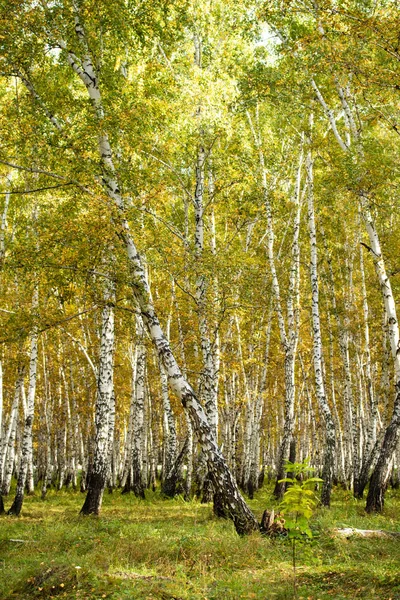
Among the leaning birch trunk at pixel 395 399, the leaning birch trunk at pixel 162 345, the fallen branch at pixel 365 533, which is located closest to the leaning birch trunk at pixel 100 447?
the leaning birch trunk at pixel 162 345

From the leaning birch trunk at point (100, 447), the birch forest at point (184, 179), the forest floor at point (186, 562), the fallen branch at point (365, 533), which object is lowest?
the forest floor at point (186, 562)

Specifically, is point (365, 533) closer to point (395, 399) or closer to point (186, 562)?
point (186, 562)

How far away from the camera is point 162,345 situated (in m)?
10.1

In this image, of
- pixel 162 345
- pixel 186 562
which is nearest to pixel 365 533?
pixel 186 562

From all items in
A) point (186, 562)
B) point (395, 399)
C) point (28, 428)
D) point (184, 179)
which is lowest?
point (186, 562)

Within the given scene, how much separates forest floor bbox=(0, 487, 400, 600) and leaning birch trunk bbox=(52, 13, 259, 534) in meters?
0.56

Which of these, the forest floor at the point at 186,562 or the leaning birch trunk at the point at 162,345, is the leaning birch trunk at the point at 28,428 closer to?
the forest floor at the point at 186,562

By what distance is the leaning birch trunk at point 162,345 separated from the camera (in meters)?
9.67

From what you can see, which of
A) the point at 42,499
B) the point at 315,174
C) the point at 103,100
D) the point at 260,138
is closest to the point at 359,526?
the point at 103,100

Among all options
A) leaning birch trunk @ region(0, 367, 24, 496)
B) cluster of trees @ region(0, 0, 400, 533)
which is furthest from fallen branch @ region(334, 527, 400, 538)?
leaning birch trunk @ region(0, 367, 24, 496)

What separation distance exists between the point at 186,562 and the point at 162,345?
3.87 metres

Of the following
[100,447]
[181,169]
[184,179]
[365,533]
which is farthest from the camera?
[181,169]

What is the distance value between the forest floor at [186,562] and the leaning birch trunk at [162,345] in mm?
560

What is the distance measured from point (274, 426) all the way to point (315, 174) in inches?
914
